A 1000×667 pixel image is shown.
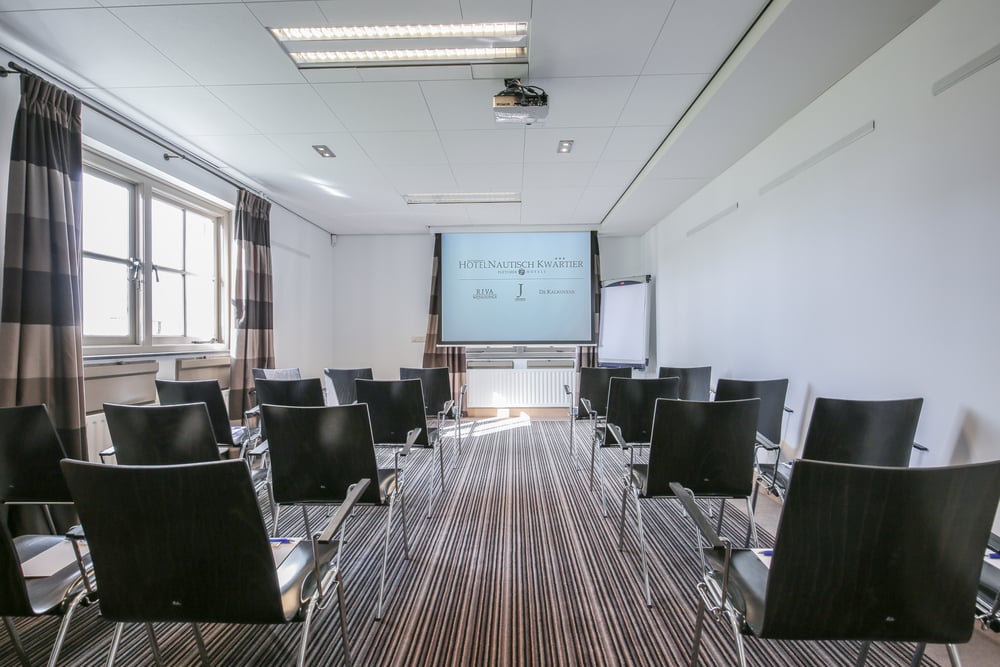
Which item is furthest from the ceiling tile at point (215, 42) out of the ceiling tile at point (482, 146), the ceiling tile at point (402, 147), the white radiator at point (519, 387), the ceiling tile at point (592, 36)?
the white radiator at point (519, 387)

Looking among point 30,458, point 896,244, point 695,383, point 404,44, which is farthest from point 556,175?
point 30,458

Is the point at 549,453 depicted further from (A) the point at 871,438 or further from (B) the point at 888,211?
(B) the point at 888,211

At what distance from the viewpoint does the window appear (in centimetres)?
279

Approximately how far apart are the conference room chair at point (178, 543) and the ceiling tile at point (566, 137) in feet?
9.71

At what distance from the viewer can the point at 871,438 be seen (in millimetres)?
1782

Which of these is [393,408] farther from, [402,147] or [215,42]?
[215,42]

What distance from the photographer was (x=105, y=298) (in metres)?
2.86

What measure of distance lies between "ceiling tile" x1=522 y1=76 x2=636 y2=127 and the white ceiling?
0.01m

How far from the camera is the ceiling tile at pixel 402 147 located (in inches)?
122

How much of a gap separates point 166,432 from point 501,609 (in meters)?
1.74

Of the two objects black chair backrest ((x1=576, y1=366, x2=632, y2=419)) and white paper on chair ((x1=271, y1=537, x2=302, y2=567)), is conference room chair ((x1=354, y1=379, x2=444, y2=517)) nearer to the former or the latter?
white paper on chair ((x1=271, y1=537, x2=302, y2=567))

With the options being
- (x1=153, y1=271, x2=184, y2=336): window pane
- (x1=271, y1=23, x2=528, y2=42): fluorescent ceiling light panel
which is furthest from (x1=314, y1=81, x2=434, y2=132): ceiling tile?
(x1=153, y1=271, x2=184, y2=336): window pane

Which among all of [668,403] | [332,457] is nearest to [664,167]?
[668,403]

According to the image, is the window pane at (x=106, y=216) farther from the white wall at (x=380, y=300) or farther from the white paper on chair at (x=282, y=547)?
the white wall at (x=380, y=300)
